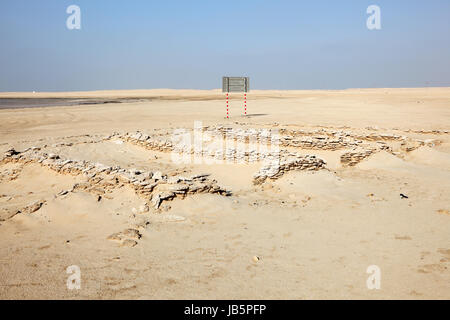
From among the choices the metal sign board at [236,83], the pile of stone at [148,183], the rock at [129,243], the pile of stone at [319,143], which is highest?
the metal sign board at [236,83]

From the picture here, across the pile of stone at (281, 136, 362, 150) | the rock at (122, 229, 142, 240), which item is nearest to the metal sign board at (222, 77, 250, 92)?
the pile of stone at (281, 136, 362, 150)

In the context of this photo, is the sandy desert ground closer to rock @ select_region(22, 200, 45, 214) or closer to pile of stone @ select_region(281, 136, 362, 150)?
rock @ select_region(22, 200, 45, 214)

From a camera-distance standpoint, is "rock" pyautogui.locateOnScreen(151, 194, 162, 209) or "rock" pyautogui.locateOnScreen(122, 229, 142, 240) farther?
"rock" pyautogui.locateOnScreen(151, 194, 162, 209)

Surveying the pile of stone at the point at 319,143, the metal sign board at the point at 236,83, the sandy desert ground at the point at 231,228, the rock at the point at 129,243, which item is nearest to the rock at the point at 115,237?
the sandy desert ground at the point at 231,228

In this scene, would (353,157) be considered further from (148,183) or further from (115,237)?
(115,237)

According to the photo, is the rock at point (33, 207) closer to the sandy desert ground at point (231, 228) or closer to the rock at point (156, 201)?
the sandy desert ground at point (231, 228)

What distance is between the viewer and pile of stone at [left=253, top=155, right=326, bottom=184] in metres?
8.23

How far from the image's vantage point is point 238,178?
8.98 meters

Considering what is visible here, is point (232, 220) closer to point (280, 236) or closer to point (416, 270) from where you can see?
point (280, 236)

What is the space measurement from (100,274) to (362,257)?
A: 3.93 m

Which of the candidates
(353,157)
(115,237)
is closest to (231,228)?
(115,237)

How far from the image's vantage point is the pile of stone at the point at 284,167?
8227mm

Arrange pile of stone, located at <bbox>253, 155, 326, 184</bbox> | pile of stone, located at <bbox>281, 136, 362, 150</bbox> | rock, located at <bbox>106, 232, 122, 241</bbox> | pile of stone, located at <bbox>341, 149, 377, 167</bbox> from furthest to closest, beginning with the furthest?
pile of stone, located at <bbox>281, 136, 362, 150</bbox> → pile of stone, located at <bbox>341, 149, 377, 167</bbox> → pile of stone, located at <bbox>253, 155, 326, 184</bbox> → rock, located at <bbox>106, 232, 122, 241</bbox>
